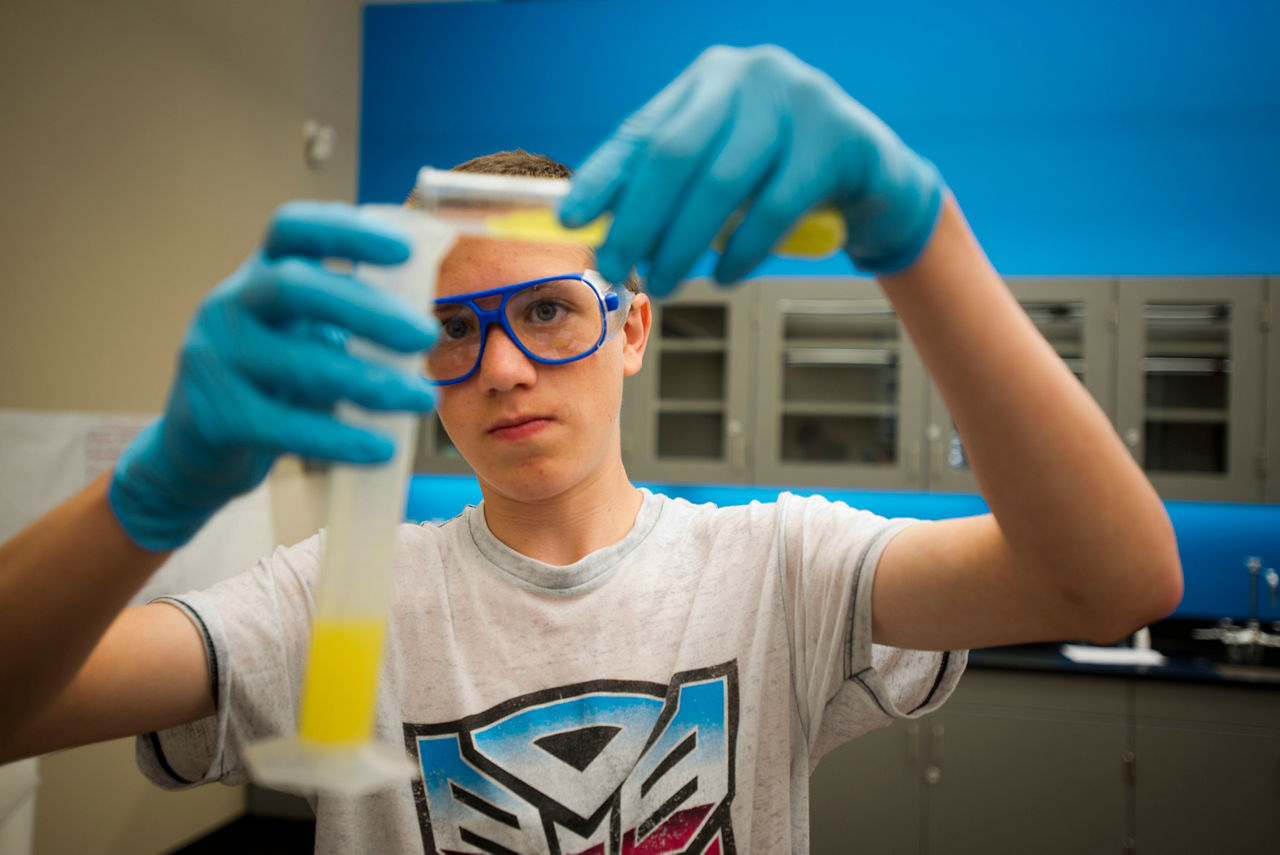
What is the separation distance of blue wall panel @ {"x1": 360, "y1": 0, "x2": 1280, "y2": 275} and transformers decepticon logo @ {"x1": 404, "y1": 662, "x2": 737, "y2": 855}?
9.81ft

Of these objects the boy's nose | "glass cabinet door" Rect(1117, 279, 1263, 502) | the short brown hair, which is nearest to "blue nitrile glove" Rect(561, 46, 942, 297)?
the boy's nose

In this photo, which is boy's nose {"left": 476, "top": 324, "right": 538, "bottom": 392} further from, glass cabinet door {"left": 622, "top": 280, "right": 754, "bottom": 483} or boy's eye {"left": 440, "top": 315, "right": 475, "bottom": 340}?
glass cabinet door {"left": 622, "top": 280, "right": 754, "bottom": 483}

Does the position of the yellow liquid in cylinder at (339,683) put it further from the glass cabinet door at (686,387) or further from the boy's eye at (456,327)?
the glass cabinet door at (686,387)

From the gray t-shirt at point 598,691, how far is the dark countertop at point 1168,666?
1989 millimetres

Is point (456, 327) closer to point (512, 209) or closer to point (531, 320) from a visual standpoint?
point (531, 320)

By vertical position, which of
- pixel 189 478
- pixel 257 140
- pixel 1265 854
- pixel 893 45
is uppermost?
pixel 893 45

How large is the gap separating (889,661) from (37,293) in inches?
102

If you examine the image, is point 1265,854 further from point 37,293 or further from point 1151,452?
point 37,293

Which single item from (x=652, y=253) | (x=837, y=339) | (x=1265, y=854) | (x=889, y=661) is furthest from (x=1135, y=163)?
(x=652, y=253)

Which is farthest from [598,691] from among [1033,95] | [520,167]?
[1033,95]

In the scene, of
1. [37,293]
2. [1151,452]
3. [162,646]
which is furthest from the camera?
[1151,452]

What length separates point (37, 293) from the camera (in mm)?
2396

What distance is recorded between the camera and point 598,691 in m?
0.99

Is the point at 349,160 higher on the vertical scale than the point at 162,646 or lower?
higher
